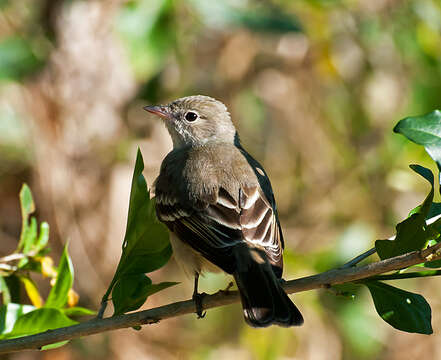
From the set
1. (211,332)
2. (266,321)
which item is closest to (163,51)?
(266,321)

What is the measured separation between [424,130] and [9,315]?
5.78 feet

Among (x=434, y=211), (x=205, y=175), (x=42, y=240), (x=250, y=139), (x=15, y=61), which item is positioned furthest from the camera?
(x=250, y=139)

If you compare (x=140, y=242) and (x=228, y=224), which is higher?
(x=140, y=242)

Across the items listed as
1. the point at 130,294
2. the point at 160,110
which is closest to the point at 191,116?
the point at 160,110

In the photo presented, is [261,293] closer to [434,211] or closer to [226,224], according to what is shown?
[226,224]

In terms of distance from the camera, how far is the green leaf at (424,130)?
2346mm

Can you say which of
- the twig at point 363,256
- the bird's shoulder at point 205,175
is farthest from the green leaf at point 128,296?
the bird's shoulder at point 205,175

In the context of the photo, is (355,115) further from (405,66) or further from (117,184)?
(117,184)

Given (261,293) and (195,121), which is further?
(195,121)

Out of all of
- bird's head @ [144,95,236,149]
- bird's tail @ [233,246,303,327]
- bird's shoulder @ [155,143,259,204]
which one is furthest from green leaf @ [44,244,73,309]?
bird's head @ [144,95,236,149]

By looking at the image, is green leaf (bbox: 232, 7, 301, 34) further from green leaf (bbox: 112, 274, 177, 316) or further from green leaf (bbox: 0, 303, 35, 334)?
green leaf (bbox: 0, 303, 35, 334)

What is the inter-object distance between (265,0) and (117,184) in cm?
217

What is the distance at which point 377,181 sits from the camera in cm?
624

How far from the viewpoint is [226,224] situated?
11.0 ft
